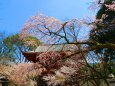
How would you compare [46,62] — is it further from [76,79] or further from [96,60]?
[96,60]

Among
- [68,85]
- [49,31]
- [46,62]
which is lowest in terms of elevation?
[68,85]

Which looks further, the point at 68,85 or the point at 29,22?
the point at 68,85

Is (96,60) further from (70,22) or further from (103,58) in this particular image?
(70,22)

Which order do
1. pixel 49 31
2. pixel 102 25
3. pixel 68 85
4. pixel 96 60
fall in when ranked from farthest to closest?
pixel 96 60 < pixel 68 85 < pixel 102 25 < pixel 49 31

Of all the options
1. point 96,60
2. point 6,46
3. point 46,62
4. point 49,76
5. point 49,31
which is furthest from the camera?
point 6,46

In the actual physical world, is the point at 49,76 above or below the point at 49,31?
below

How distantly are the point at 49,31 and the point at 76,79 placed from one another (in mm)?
4156

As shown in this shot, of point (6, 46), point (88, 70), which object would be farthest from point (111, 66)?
point (6, 46)

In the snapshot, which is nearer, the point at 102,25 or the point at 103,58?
the point at 102,25

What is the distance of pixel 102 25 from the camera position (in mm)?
10586

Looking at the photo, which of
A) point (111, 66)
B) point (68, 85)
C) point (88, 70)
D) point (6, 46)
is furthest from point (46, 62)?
point (6, 46)

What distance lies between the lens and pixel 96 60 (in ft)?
48.0

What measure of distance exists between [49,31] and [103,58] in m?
5.54

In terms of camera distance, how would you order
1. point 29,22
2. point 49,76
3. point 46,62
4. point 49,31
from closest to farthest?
point 49,31
point 29,22
point 46,62
point 49,76
